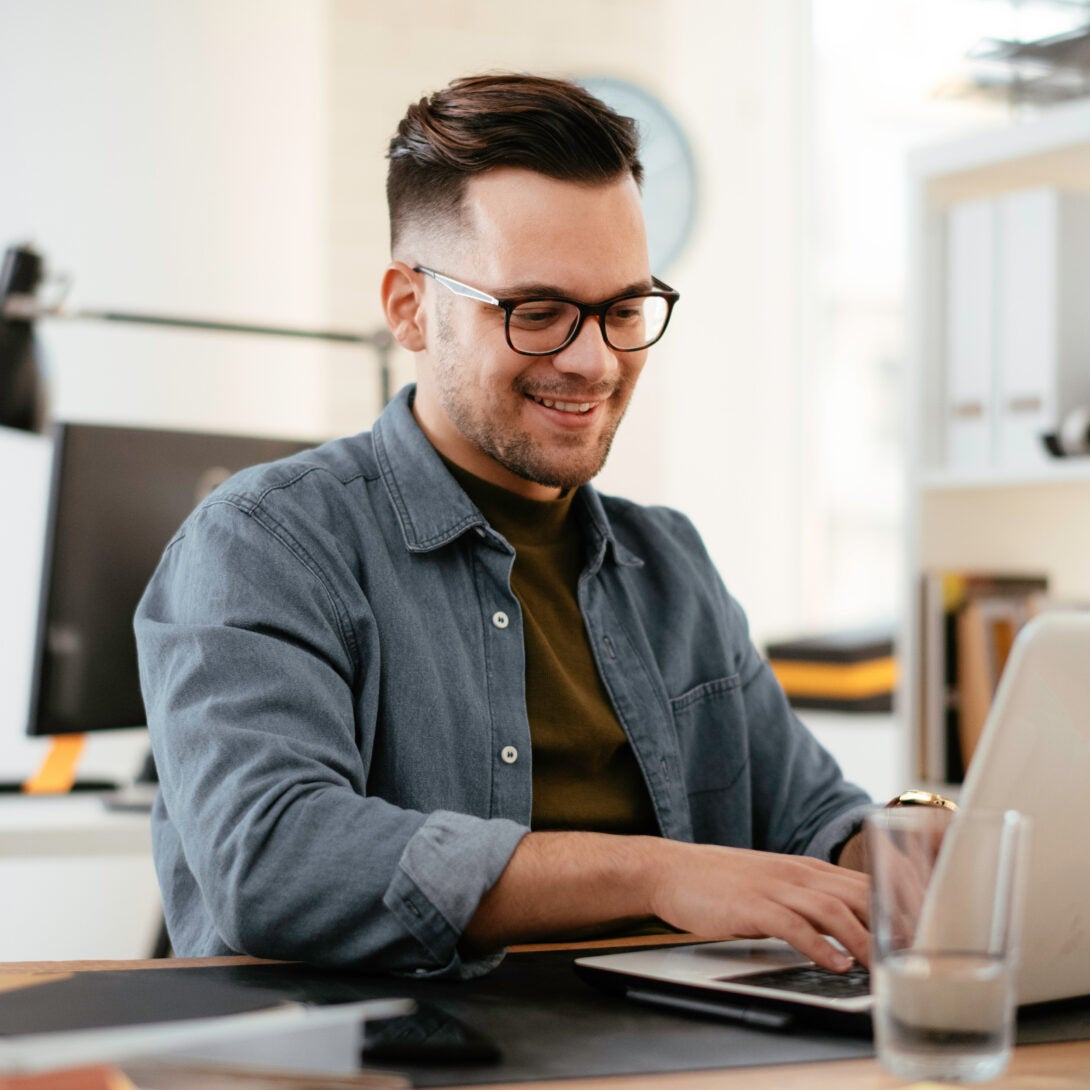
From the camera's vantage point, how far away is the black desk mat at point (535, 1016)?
2.57 feet

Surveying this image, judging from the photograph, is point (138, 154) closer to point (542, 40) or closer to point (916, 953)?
point (542, 40)

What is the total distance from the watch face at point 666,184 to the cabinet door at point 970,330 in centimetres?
181

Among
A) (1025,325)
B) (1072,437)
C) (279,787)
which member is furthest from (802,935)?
(1025,325)

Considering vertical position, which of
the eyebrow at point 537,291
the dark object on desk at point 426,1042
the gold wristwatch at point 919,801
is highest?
the eyebrow at point 537,291

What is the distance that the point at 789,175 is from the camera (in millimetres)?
4117

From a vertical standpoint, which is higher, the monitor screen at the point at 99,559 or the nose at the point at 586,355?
the nose at the point at 586,355

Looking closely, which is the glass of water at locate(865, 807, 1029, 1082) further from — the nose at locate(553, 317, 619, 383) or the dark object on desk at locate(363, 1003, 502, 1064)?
the nose at locate(553, 317, 619, 383)

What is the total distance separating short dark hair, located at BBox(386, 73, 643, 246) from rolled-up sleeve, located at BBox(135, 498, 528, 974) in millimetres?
385

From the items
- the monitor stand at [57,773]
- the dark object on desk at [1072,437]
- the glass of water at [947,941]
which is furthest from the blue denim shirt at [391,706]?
the monitor stand at [57,773]

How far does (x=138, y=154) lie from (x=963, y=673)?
1.93m

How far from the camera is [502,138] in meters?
1.36

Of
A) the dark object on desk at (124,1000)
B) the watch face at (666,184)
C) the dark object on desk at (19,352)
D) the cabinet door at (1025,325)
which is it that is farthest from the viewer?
the watch face at (666,184)

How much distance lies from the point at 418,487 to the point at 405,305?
229 mm

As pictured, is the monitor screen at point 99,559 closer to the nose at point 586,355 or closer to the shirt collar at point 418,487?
the shirt collar at point 418,487
